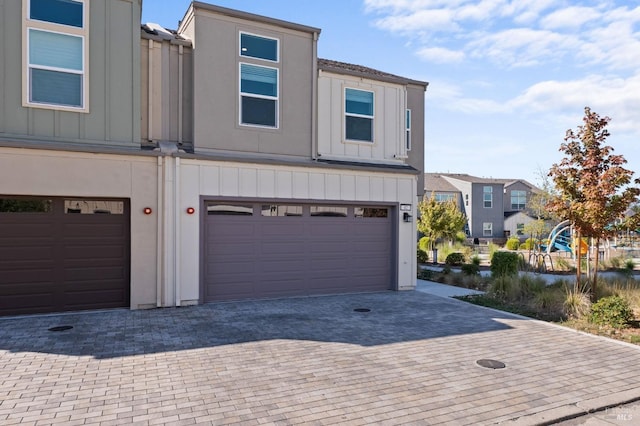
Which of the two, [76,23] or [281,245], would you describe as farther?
[281,245]

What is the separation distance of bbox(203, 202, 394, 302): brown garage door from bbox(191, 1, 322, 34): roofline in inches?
180

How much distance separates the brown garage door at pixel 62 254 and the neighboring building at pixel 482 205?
3466 centimetres

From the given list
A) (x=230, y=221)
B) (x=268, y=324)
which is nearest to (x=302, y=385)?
(x=268, y=324)

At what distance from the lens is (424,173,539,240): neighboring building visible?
41.3m

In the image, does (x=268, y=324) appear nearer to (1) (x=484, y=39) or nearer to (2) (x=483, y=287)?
(2) (x=483, y=287)

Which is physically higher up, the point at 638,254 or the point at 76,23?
the point at 76,23

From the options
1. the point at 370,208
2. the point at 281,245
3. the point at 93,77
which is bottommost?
the point at 281,245

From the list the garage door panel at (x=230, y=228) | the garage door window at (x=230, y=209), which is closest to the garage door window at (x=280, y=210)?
the garage door window at (x=230, y=209)

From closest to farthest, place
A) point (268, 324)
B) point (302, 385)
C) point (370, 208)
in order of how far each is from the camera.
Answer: point (302, 385) < point (268, 324) < point (370, 208)

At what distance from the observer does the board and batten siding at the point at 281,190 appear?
962 cm

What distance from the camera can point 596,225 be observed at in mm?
9719

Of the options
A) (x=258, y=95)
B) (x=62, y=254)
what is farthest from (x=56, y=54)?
(x=258, y=95)

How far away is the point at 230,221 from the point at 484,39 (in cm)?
799

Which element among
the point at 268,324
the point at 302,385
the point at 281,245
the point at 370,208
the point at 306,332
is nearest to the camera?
the point at 302,385
